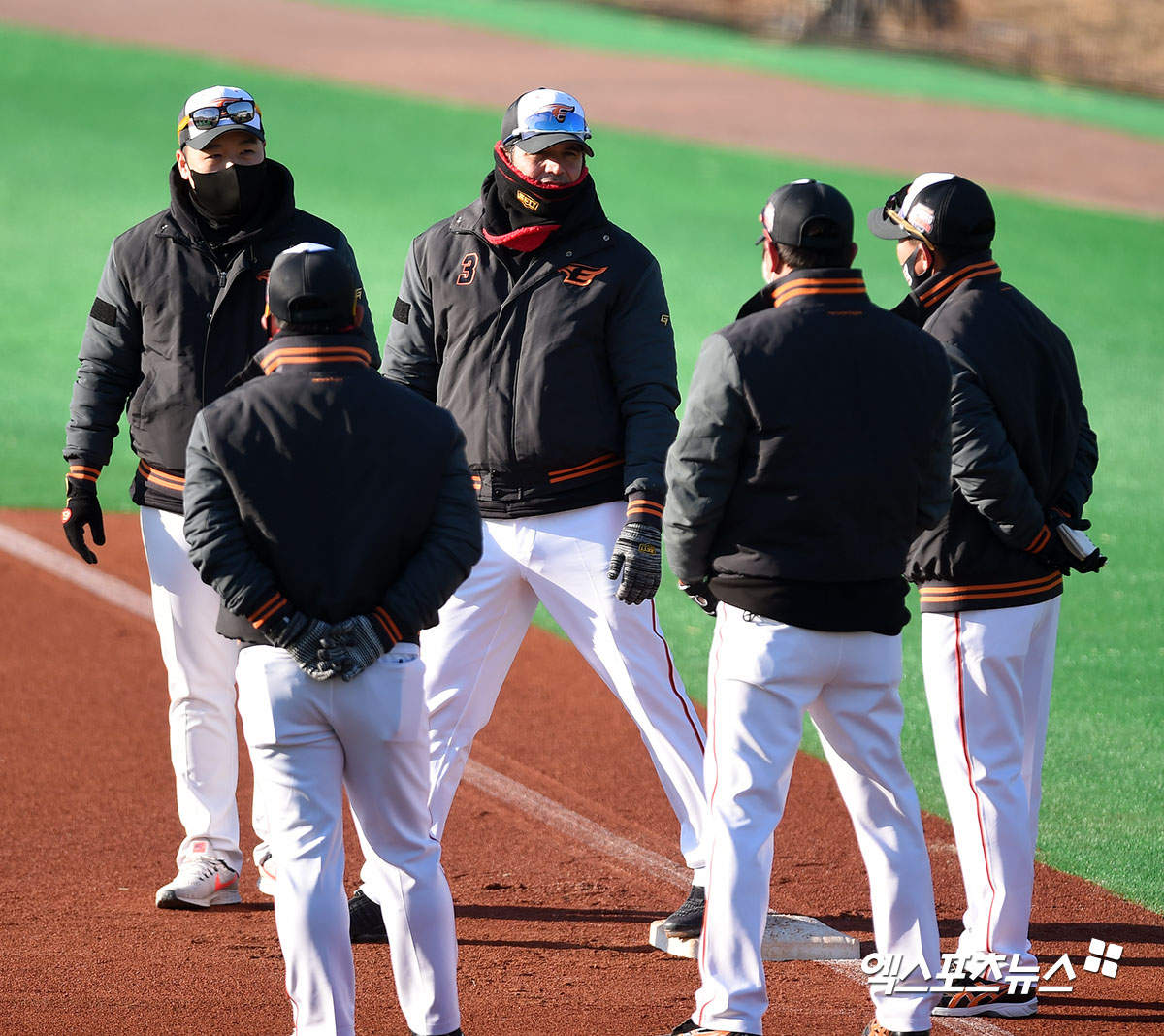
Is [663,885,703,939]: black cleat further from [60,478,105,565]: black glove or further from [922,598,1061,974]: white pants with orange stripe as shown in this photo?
[60,478,105,565]: black glove

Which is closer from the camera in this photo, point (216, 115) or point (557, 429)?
point (557, 429)

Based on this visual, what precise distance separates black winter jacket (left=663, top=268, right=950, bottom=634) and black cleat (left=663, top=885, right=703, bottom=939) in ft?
4.39

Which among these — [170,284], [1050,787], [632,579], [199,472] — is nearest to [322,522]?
[199,472]

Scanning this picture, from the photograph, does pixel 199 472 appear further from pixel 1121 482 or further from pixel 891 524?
pixel 1121 482

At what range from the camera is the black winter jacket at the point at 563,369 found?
16.5 feet

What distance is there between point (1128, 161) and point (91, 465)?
19797 millimetres

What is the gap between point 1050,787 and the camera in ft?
21.1

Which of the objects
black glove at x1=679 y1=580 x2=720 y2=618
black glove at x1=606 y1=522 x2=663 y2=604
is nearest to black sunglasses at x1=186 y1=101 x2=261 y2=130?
→ black glove at x1=606 y1=522 x2=663 y2=604

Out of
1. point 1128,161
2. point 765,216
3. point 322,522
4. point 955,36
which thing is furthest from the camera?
point 955,36

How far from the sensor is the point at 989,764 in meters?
4.53

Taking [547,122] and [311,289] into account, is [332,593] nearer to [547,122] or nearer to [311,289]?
[311,289]

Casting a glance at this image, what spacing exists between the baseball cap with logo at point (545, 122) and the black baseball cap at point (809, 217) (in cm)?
113

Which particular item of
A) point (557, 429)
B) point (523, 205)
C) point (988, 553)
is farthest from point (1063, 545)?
point (523, 205)

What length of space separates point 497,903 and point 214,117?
2737 mm
